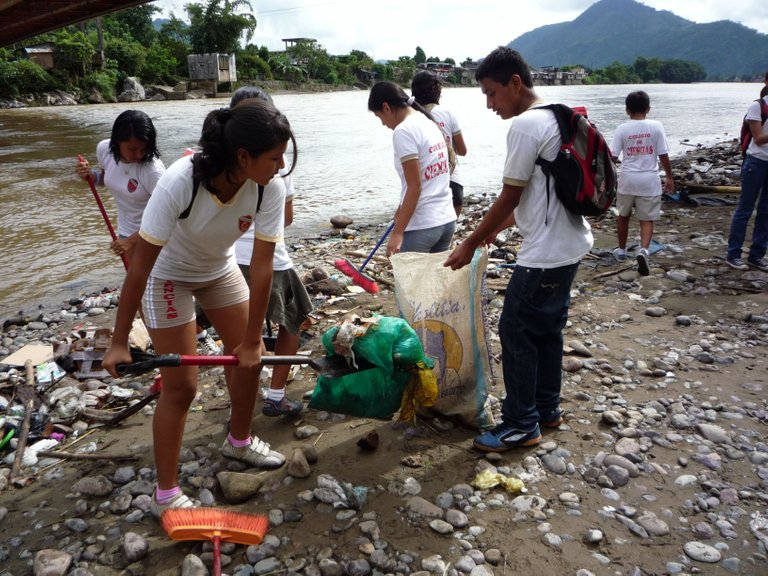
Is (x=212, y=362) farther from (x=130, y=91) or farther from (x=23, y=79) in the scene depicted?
(x=130, y=91)

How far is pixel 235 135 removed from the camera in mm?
2105

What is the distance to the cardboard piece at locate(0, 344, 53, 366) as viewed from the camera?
4352mm

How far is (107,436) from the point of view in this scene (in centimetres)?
337

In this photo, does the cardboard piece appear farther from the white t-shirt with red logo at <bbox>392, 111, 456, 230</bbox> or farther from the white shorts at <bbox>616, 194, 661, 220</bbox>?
the white shorts at <bbox>616, 194, 661, 220</bbox>

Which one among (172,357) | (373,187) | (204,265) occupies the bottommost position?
(373,187)

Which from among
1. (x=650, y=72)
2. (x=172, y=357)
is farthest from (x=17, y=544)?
(x=650, y=72)

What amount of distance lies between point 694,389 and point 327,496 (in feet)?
7.98

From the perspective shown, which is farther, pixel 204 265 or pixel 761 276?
pixel 761 276

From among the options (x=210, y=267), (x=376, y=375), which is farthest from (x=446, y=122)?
(x=210, y=267)

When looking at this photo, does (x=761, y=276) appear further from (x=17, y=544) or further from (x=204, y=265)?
(x=17, y=544)

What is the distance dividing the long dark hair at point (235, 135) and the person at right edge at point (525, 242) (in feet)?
3.37

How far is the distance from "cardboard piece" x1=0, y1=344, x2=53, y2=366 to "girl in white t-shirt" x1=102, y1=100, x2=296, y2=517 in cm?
236

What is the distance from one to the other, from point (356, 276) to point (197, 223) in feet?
9.47

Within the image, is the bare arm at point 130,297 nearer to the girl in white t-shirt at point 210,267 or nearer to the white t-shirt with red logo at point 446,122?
the girl in white t-shirt at point 210,267
